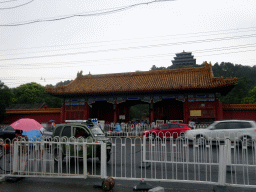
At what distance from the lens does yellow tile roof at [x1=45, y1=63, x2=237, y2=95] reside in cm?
2108

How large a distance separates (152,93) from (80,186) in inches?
689

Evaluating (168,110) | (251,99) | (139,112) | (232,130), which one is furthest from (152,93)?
(251,99)

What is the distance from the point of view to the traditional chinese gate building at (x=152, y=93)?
21312mm

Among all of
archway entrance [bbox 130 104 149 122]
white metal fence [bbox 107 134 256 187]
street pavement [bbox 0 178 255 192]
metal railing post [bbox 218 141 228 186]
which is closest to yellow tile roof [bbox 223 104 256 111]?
white metal fence [bbox 107 134 256 187]

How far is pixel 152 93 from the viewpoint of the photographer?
23.0 m

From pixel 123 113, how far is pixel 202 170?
793 inches

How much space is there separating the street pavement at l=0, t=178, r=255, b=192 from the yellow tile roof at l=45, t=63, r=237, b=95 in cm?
1519

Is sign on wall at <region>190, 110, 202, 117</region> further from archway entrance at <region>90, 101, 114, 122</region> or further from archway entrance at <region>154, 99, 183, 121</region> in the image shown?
archway entrance at <region>90, 101, 114, 122</region>

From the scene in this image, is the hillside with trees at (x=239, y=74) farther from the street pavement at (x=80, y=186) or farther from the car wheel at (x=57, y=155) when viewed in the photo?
the car wheel at (x=57, y=155)

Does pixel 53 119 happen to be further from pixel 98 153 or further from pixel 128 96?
pixel 98 153

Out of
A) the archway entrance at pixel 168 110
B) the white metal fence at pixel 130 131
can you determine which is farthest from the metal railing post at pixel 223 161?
the archway entrance at pixel 168 110

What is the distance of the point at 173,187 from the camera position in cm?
592

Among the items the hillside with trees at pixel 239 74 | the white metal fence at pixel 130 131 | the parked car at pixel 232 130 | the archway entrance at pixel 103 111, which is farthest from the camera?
the hillside with trees at pixel 239 74

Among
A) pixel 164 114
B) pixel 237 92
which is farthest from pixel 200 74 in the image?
pixel 237 92
